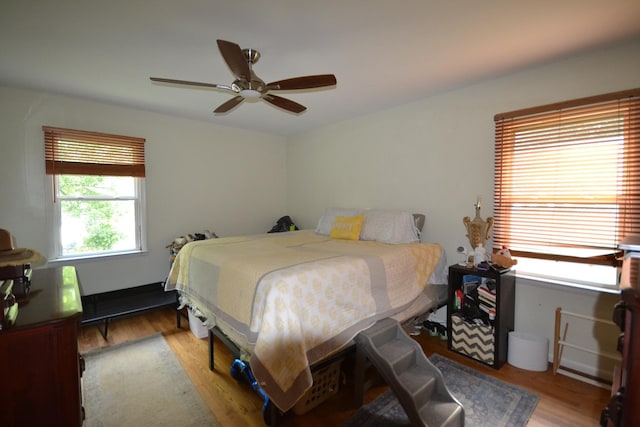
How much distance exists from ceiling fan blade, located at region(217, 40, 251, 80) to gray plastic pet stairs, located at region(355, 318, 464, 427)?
1.84 metres

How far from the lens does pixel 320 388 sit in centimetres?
187

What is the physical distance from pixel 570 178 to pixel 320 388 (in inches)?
96.7

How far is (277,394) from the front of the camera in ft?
4.98

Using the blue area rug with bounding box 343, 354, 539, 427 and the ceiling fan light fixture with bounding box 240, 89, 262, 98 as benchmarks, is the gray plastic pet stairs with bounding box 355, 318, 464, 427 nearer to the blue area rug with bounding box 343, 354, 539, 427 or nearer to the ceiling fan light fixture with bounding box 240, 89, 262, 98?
the blue area rug with bounding box 343, 354, 539, 427

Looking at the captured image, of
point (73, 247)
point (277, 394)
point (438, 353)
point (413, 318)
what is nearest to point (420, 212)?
point (413, 318)

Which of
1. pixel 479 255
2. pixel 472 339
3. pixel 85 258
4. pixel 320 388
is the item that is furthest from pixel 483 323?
pixel 85 258

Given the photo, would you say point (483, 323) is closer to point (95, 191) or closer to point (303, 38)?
point (303, 38)

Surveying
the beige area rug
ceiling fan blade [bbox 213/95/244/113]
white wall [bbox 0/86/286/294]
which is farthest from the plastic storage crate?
white wall [bbox 0/86/286/294]

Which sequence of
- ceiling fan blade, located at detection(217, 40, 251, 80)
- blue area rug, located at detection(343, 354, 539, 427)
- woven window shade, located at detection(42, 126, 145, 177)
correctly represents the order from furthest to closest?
woven window shade, located at detection(42, 126, 145, 177) < blue area rug, located at detection(343, 354, 539, 427) < ceiling fan blade, located at detection(217, 40, 251, 80)

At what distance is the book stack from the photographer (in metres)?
2.29

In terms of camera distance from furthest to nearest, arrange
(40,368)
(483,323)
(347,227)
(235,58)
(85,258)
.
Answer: (347,227) → (85,258) → (483,323) → (235,58) → (40,368)

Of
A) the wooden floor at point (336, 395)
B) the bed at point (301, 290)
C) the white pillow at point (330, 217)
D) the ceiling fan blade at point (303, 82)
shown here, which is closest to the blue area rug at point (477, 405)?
the wooden floor at point (336, 395)

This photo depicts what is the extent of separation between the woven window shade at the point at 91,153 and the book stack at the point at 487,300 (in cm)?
386

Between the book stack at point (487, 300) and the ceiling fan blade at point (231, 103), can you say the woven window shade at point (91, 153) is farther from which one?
the book stack at point (487, 300)
